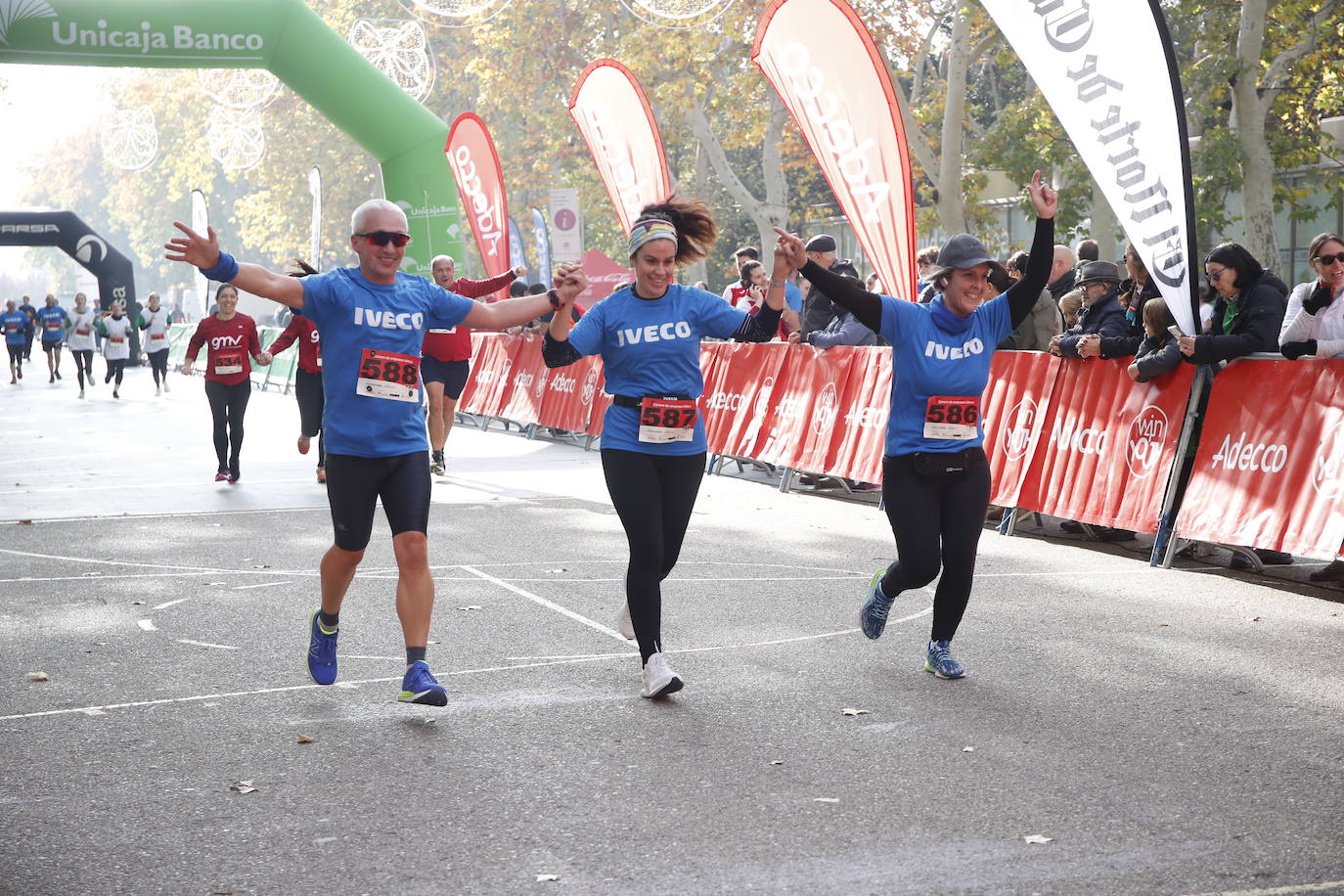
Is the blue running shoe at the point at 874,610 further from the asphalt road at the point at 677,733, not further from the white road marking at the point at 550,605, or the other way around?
the white road marking at the point at 550,605

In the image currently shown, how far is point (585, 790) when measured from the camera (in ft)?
16.2

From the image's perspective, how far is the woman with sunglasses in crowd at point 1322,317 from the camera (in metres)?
8.90

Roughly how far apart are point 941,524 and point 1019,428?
470 cm

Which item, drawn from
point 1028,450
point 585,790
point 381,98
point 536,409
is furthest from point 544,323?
point 585,790

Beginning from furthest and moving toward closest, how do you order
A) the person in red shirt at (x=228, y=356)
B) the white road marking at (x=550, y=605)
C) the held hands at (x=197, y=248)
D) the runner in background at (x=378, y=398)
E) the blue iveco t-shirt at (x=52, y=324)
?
1. the blue iveco t-shirt at (x=52, y=324)
2. the person in red shirt at (x=228, y=356)
3. the white road marking at (x=550, y=605)
4. the runner in background at (x=378, y=398)
5. the held hands at (x=197, y=248)

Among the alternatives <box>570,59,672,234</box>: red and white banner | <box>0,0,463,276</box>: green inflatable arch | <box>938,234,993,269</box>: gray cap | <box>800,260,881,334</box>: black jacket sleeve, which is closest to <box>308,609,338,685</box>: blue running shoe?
<box>800,260,881,334</box>: black jacket sleeve

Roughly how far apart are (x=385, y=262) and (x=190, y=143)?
2845 inches

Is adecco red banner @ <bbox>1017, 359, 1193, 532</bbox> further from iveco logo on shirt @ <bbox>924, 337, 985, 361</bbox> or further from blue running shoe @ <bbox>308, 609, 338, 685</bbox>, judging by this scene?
blue running shoe @ <bbox>308, 609, 338, 685</bbox>

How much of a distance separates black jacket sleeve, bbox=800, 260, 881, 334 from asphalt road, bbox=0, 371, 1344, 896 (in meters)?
1.52

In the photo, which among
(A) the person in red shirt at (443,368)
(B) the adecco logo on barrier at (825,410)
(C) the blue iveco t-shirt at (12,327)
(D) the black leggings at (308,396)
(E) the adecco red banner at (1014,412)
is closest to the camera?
(E) the adecco red banner at (1014,412)

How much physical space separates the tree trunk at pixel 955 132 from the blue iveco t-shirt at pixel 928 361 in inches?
715

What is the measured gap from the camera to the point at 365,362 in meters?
6.12

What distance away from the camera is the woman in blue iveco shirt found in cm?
626

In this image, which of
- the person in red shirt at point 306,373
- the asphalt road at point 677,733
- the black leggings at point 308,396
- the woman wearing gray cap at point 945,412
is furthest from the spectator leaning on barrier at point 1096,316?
the black leggings at point 308,396
